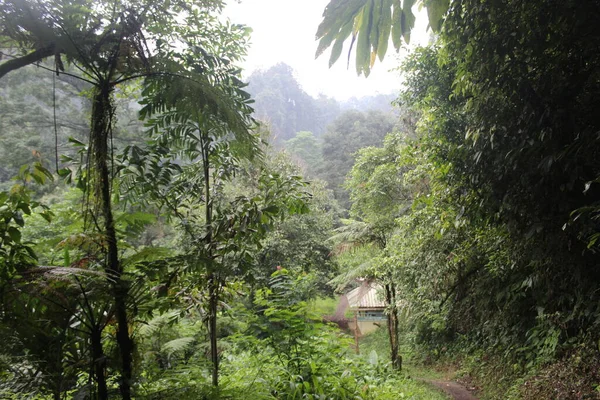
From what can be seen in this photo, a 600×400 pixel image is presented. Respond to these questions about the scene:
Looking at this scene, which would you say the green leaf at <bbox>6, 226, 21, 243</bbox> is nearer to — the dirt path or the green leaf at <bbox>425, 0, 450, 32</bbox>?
the green leaf at <bbox>425, 0, 450, 32</bbox>

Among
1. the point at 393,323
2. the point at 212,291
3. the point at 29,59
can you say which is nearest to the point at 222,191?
the point at 212,291

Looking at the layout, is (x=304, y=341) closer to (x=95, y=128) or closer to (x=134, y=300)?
(x=134, y=300)

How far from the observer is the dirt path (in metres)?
6.41

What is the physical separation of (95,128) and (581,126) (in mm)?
2545

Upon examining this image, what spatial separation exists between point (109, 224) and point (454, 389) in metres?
7.50

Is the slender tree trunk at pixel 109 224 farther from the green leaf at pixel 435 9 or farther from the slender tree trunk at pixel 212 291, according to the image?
the green leaf at pixel 435 9

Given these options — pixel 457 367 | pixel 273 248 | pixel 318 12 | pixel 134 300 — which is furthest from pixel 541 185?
pixel 273 248

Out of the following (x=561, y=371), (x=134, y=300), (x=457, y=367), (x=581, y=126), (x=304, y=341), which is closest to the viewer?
(x=134, y=300)

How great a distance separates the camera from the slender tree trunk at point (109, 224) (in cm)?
133

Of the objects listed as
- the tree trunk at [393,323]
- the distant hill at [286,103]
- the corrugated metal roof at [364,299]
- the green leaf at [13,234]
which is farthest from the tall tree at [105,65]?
the distant hill at [286,103]

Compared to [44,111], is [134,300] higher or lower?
lower

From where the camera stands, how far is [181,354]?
4.54m

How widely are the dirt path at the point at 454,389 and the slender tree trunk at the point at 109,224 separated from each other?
6608 millimetres

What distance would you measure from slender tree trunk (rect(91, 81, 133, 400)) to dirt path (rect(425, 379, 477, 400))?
6.61 meters
